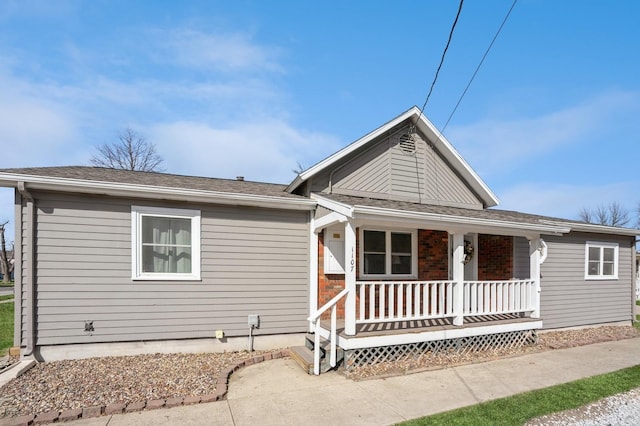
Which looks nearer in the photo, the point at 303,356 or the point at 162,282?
the point at 303,356

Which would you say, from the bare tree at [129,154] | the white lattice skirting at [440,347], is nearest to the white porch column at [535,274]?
the white lattice skirting at [440,347]

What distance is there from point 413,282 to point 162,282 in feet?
15.7

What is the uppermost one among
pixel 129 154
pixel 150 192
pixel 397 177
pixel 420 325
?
pixel 129 154

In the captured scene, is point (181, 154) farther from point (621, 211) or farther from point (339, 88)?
point (621, 211)

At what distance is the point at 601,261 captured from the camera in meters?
10.8

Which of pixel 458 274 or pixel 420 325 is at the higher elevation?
pixel 458 274

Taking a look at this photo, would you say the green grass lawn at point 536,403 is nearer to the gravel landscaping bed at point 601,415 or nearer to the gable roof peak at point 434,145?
the gravel landscaping bed at point 601,415

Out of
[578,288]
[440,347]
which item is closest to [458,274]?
[440,347]

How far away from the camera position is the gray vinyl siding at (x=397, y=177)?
26.9ft

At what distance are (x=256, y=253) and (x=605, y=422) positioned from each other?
19.3 feet

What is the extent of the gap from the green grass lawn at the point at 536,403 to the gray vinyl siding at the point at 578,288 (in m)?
3.91

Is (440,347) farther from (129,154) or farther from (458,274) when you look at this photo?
(129,154)

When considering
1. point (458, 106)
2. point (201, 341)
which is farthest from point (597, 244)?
point (201, 341)

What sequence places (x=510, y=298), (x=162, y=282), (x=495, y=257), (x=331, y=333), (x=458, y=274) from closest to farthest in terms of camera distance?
(x=331, y=333) → (x=162, y=282) → (x=458, y=274) → (x=510, y=298) → (x=495, y=257)
